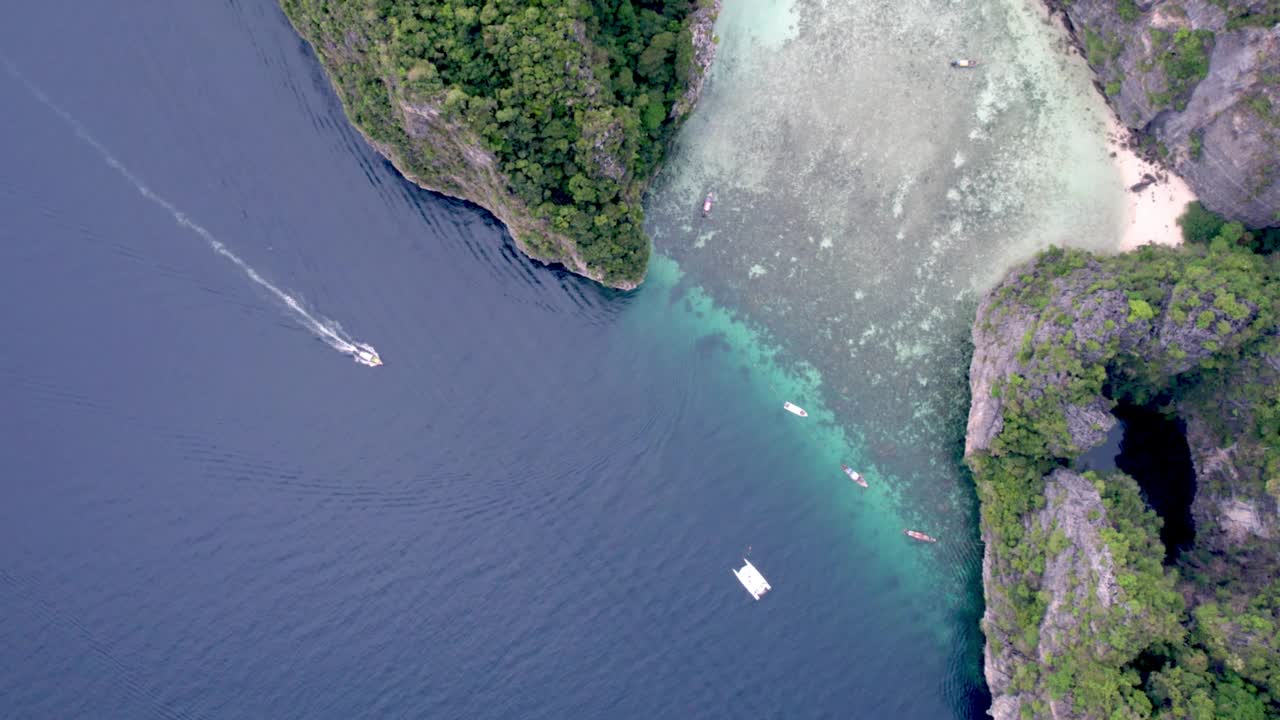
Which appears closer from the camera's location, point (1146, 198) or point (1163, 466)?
point (1163, 466)

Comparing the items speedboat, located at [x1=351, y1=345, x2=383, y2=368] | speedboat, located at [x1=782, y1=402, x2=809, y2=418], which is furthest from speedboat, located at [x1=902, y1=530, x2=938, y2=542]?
speedboat, located at [x1=351, y1=345, x2=383, y2=368]

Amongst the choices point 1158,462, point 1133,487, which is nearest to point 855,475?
point 1133,487

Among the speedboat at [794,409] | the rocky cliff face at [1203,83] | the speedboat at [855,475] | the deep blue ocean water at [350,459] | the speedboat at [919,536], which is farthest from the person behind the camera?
the speedboat at [794,409]

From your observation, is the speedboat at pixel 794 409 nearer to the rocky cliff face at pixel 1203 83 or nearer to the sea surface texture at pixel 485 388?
the sea surface texture at pixel 485 388

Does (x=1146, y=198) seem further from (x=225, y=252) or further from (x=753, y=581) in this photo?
(x=225, y=252)

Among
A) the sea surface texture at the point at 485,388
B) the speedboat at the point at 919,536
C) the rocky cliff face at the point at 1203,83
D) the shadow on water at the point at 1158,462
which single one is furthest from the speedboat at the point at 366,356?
the rocky cliff face at the point at 1203,83
